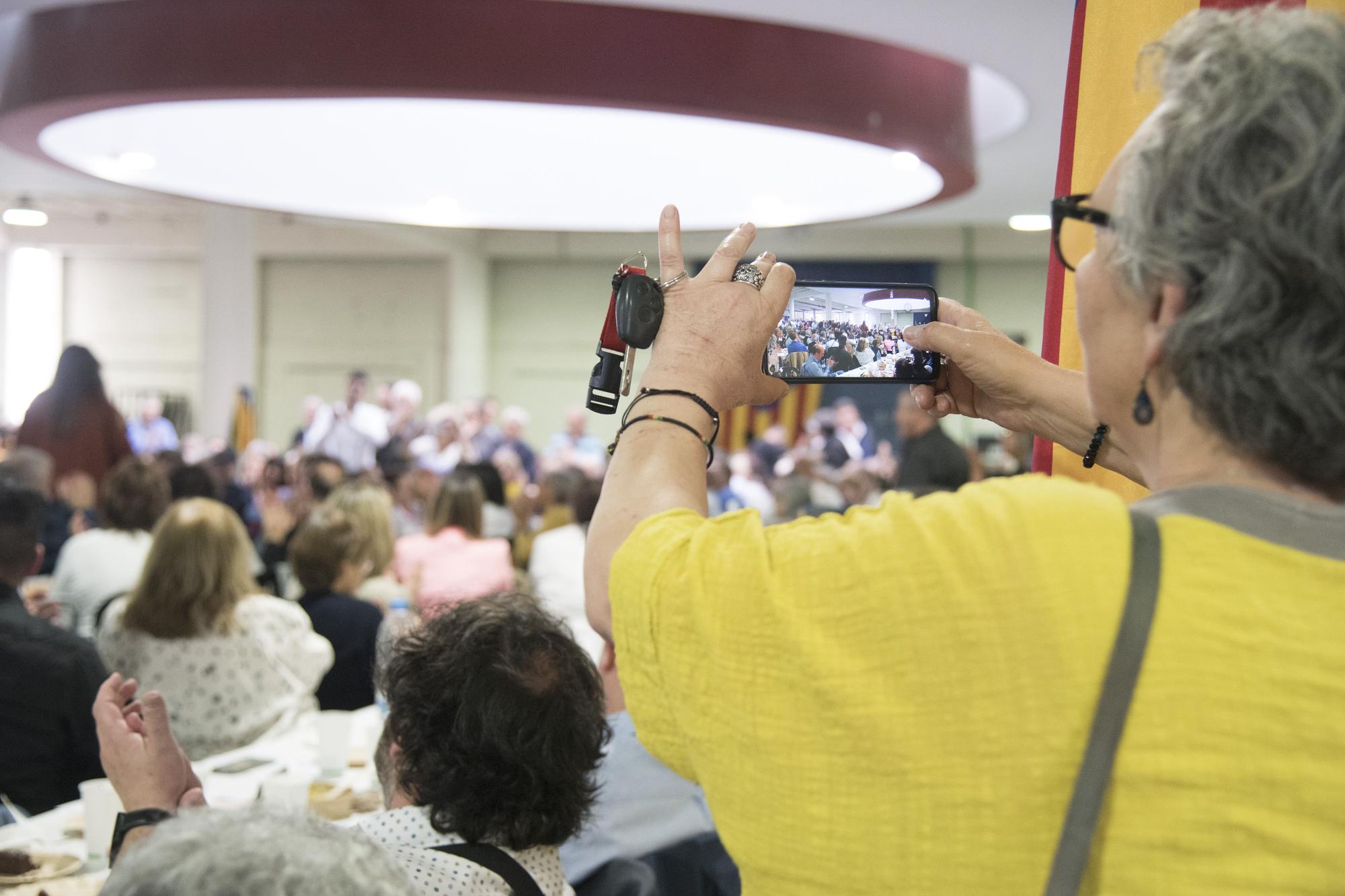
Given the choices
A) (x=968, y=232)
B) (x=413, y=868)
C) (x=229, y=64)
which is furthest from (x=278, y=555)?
(x=968, y=232)

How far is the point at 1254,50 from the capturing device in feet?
2.31

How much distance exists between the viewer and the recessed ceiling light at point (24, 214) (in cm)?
1198

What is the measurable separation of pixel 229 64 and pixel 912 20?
2431 mm

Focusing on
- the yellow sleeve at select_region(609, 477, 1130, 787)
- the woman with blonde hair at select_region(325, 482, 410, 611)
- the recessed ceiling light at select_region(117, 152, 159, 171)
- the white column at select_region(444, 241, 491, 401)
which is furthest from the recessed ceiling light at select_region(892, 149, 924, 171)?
the white column at select_region(444, 241, 491, 401)

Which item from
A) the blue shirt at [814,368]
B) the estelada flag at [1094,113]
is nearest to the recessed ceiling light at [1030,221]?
the estelada flag at [1094,113]

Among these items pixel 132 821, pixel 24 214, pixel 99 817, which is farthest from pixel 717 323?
pixel 24 214

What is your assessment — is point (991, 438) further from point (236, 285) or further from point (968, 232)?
point (236, 285)

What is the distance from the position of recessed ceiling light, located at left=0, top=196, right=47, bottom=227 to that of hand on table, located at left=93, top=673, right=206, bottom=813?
40.4 ft

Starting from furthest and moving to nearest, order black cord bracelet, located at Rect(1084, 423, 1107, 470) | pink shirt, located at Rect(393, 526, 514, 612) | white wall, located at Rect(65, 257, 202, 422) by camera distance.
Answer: white wall, located at Rect(65, 257, 202, 422), pink shirt, located at Rect(393, 526, 514, 612), black cord bracelet, located at Rect(1084, 423, 1107, 470)

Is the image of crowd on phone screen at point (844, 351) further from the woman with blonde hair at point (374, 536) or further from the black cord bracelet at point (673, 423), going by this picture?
the woman with blonde hair at point (374, 536)

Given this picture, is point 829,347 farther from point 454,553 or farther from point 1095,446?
point 454,553

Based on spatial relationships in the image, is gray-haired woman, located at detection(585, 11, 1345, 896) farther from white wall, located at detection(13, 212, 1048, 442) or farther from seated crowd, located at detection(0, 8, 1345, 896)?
white wall, located at detection(13, 212, 1048, 442)

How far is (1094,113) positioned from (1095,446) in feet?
1.97

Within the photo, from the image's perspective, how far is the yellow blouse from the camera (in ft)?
2.17
